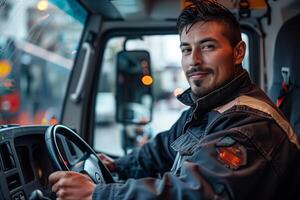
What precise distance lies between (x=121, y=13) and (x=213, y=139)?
1.83 metres

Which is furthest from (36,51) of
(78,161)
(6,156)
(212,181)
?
(212,181)

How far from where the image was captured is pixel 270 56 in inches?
128

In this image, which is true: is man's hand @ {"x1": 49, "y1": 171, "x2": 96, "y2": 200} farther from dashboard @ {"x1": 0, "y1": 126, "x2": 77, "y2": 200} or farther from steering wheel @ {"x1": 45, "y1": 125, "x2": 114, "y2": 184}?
dashboard @ {"x1": 0, "y1": 126, "x2": 77, "y2": 200}

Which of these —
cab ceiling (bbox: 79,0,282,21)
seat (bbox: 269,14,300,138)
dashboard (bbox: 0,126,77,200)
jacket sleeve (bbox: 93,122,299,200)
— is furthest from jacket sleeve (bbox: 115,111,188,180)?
jacket sleeve (bbox: 93,122,299,200)

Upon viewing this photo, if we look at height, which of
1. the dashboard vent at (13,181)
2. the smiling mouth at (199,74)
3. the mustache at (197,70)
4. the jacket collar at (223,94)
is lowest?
the dashboard vent at (13,181)

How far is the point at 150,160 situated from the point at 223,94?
3.27 feet

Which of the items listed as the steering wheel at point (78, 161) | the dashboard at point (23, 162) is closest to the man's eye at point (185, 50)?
the steering wheel at point (78, 161)

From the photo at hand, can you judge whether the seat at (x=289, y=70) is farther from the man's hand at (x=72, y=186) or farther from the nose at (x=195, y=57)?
the man's hand at (x=72, y=186)

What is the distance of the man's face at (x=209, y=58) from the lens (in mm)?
1867

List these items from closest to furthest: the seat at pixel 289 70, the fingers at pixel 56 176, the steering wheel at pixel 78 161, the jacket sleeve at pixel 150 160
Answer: the fingers at pixel 56 176
the steering wheel at pixel 78 161
the seat at pixel 289 70
the jacket sleeve at pixel 150 160

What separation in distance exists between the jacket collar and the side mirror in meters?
1.45

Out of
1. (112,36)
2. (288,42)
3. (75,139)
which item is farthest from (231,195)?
(112,36)

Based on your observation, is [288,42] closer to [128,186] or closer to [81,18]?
[128,186]

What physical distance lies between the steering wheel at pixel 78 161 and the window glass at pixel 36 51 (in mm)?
620
